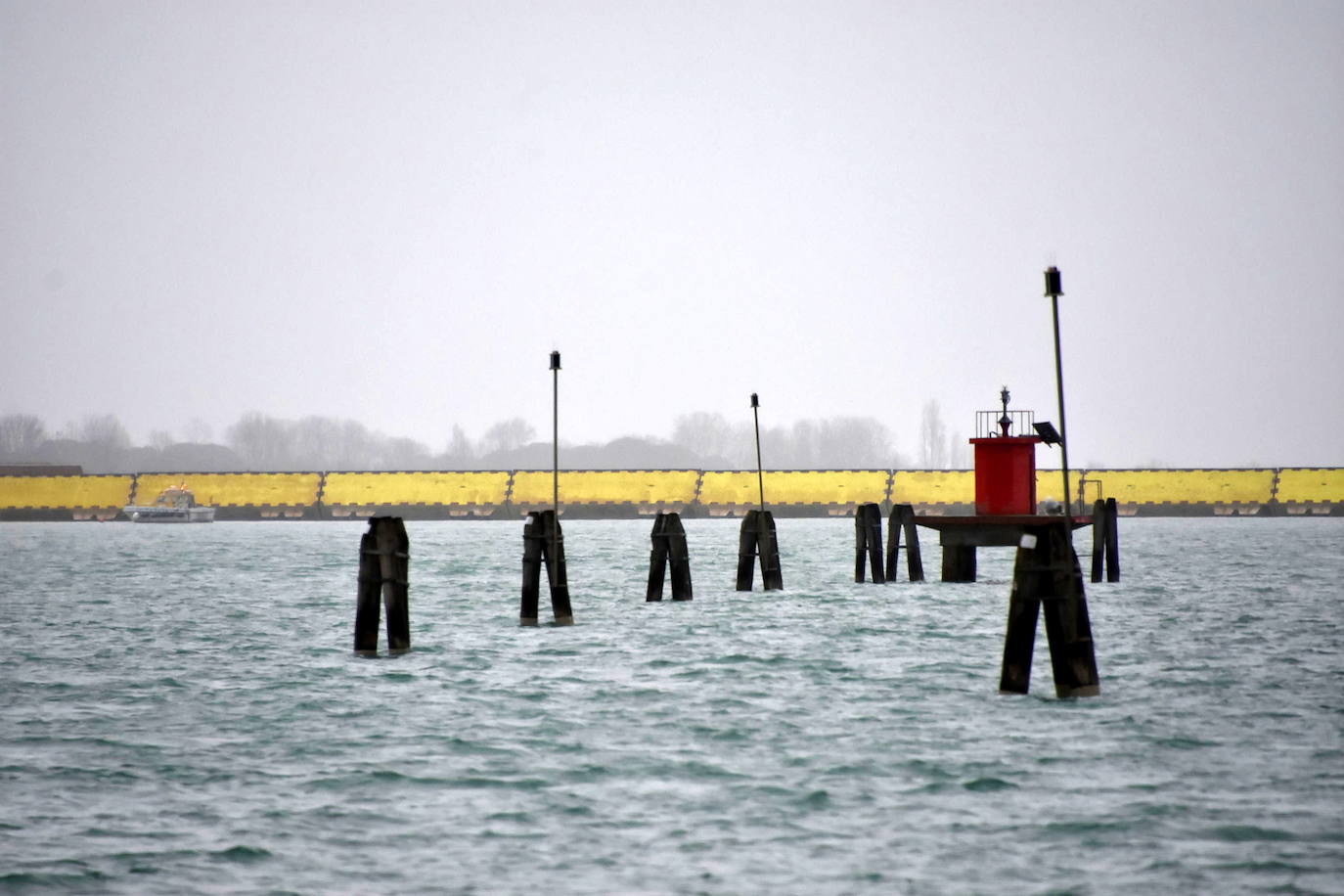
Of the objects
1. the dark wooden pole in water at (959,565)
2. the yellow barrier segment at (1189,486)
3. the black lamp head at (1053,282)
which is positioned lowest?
the dark wooden pole in water at (959,565)

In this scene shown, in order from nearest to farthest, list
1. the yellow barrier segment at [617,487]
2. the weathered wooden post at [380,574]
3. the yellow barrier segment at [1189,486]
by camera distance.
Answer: the weathered wooden post at [380,574] → the yellow barrier segment at [1189,486] → the yellow barrier segment at [617,487]

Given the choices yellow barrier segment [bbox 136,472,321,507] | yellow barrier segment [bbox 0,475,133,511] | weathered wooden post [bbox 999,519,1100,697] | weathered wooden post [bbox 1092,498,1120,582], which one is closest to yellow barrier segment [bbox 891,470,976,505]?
yellow barrier segment [bbox 136,472,321,507]

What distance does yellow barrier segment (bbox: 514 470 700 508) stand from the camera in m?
77.4

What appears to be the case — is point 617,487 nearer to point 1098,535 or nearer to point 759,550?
point 1098,535

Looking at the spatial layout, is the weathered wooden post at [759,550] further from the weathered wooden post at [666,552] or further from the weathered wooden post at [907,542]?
the weathered wooden post at [907,542]

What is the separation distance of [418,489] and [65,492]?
18948mm

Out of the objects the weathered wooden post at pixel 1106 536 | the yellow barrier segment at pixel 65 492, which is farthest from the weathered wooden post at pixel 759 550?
the yellow barrier segment at pixel 65 492

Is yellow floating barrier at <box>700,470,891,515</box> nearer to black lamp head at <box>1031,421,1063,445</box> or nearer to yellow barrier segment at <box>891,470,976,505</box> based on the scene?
yellow barrier segment at <box>891,470,976,505</box>

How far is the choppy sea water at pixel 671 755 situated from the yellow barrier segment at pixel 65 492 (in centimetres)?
5347

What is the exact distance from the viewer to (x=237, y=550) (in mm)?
55719

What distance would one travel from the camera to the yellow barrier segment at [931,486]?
7531 centimetres

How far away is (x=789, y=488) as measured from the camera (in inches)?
3066

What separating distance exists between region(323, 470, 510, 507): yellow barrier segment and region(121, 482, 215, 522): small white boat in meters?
7.76

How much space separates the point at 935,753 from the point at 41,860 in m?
7.37
